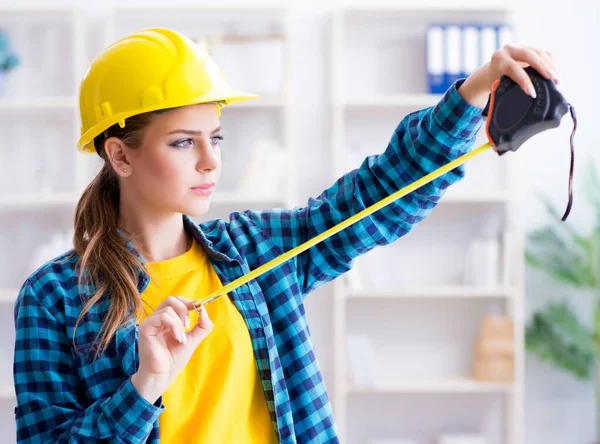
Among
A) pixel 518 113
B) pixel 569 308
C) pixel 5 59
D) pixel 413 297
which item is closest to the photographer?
pixel 518 113

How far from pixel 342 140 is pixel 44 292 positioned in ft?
8.08

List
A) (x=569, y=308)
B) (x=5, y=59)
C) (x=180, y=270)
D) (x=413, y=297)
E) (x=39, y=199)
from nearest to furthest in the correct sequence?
(x=180, y=270) → (x=39, y=199) → (x=5, y=59) → (x=569, y=308) → (x=413, y=297)

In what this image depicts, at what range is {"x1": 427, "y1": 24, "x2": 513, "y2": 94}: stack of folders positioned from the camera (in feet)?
11.4

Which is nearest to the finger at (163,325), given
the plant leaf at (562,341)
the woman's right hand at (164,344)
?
the woman's right hand at (164,344)

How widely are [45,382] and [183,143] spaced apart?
0.45 metres

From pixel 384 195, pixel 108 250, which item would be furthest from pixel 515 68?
pixel 108 250

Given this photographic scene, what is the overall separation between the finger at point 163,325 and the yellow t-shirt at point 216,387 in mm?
195

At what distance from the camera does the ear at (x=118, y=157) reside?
141cm

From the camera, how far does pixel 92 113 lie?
139 cm

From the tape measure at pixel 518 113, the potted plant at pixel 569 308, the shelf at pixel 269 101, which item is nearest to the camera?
the tape measure at pixel 518 113

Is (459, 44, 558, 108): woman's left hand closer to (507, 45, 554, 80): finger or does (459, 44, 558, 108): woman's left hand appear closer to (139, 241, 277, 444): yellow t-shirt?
(507, 45, 554, 80): finger

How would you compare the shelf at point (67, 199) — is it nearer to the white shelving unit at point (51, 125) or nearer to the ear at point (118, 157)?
the white shelving unit at point (51, 125)

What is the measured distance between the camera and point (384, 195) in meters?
1.37

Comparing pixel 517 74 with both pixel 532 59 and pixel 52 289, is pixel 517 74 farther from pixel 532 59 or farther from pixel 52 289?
pixel 52 289
